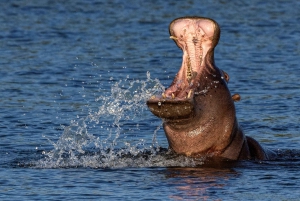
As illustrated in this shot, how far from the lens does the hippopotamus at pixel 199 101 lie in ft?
29.3

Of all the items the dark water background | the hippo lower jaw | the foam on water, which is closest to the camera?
the hippo lower jaw

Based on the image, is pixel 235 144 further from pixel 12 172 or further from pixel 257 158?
pixel 12 172

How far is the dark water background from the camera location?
8883 mm

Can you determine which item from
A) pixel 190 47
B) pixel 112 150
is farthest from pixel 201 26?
pixel 112 150

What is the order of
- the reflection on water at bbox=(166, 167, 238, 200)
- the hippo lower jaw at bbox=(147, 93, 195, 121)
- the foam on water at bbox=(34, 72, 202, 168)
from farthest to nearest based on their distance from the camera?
the foam on water at bbox=(34, 72, 202, 168) < the hippo lower jaw at bbox=(147, 93, 195, 121) < the reflection on water at bbox=(166, 167, 238, 200)

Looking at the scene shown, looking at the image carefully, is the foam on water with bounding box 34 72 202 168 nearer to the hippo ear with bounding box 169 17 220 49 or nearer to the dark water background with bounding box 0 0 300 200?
the dark water background with bounding box 0 0 300 200

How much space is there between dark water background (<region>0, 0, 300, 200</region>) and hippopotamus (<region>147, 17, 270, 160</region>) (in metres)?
0.22

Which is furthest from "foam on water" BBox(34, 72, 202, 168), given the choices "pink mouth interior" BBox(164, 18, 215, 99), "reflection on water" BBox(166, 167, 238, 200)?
"pink mouth interior" BBox(164, 18, 215, 99)

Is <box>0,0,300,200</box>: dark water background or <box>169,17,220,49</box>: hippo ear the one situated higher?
<box>169,17,220,49</box>: hippo ear

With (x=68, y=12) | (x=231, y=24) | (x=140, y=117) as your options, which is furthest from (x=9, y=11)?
(x=140, y=117)

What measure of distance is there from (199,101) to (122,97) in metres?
5.07

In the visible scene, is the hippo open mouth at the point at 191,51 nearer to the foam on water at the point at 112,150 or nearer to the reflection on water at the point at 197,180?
the foam on water at the point at 112,150

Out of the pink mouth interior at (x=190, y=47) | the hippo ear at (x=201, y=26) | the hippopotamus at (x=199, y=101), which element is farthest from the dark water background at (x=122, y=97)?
the hippo ear at (x=201, y=26)

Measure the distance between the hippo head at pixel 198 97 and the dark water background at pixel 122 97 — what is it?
27 cm
